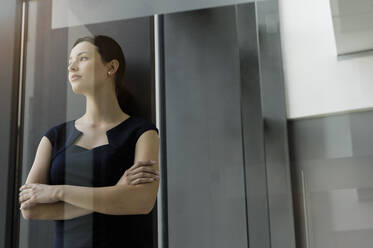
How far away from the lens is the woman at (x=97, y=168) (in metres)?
0.77

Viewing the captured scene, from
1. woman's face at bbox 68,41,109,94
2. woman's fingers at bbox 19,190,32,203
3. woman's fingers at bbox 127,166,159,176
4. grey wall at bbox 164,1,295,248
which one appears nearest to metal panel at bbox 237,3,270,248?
grey wall at bbox 164,1,295,248

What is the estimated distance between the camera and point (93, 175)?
0.82 metres

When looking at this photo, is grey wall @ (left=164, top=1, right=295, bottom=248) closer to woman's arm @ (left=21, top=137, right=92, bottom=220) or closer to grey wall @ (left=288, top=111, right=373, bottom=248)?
grey wall @ (left=288, top=111, right=373, bottom=248)

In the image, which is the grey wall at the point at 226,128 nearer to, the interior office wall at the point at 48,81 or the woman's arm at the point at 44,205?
the interior office wall at the point at 48,81

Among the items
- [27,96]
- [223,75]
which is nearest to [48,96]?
[27,96]

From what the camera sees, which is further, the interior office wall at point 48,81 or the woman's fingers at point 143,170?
the woman's fingers at point 143,170

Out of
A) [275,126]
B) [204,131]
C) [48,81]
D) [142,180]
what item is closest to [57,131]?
[48,81]

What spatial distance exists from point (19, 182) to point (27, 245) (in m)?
0.11

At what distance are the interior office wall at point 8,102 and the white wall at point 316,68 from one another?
1.76 feet

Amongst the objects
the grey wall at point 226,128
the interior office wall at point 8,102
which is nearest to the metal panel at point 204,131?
the grey wall at point 226,128

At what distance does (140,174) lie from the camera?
0.90m

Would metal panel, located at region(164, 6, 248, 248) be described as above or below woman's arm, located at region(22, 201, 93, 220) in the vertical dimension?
above

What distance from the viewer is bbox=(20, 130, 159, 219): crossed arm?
29.9 inches

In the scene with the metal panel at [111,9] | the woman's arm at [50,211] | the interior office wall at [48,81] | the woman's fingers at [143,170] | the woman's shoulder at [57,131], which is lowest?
the woman's arm at [50,211]
